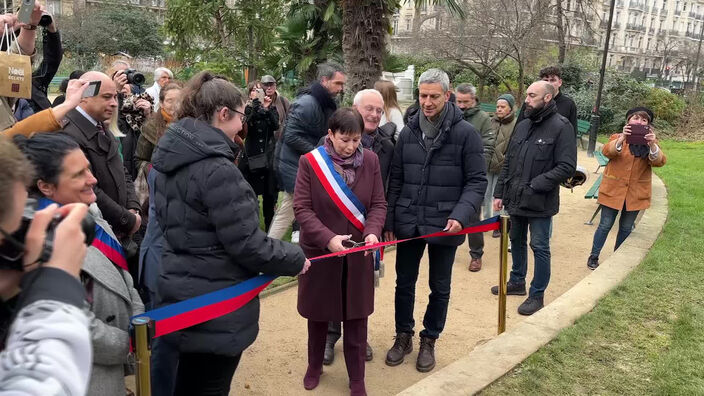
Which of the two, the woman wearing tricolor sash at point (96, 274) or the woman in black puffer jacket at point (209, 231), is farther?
the woman in black puffer jacket at point (209, 231)

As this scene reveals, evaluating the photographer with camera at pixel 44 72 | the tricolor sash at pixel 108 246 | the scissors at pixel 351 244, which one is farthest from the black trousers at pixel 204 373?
the photographer with camera at pixel 44 72

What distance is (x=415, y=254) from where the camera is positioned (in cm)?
438

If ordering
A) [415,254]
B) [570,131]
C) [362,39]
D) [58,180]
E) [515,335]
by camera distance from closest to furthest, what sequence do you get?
[58,180], [515,335], [415,254], [570,131], [362,39]

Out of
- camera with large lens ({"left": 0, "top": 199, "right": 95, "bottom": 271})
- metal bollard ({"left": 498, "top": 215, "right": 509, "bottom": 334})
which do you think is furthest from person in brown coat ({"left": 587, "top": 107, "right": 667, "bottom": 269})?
camera with large lens ({"left": 0, "top": 199, "right": 95, "bottom": 271})

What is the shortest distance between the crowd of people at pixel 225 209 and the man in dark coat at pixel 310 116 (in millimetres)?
17

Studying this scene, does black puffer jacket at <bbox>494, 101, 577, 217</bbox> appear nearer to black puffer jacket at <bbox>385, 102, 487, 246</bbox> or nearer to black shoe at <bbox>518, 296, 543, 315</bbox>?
black shoe at <bbox>518, 296, 543, 315</bbox>

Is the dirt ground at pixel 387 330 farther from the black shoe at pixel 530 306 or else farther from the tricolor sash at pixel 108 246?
the tricolor sash at pixel 108 246

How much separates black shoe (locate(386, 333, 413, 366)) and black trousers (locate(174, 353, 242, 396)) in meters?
1.74

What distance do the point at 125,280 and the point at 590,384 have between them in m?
2.77

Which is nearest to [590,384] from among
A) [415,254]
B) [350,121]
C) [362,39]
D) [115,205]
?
[415,254]

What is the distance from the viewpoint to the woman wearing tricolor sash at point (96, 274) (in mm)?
2234

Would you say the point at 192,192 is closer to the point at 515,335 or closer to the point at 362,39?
the point at 515,335

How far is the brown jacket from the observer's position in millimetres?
6461

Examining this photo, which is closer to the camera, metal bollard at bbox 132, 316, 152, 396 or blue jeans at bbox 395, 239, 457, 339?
metal bollard at bbox 132, 316, 152, 396
